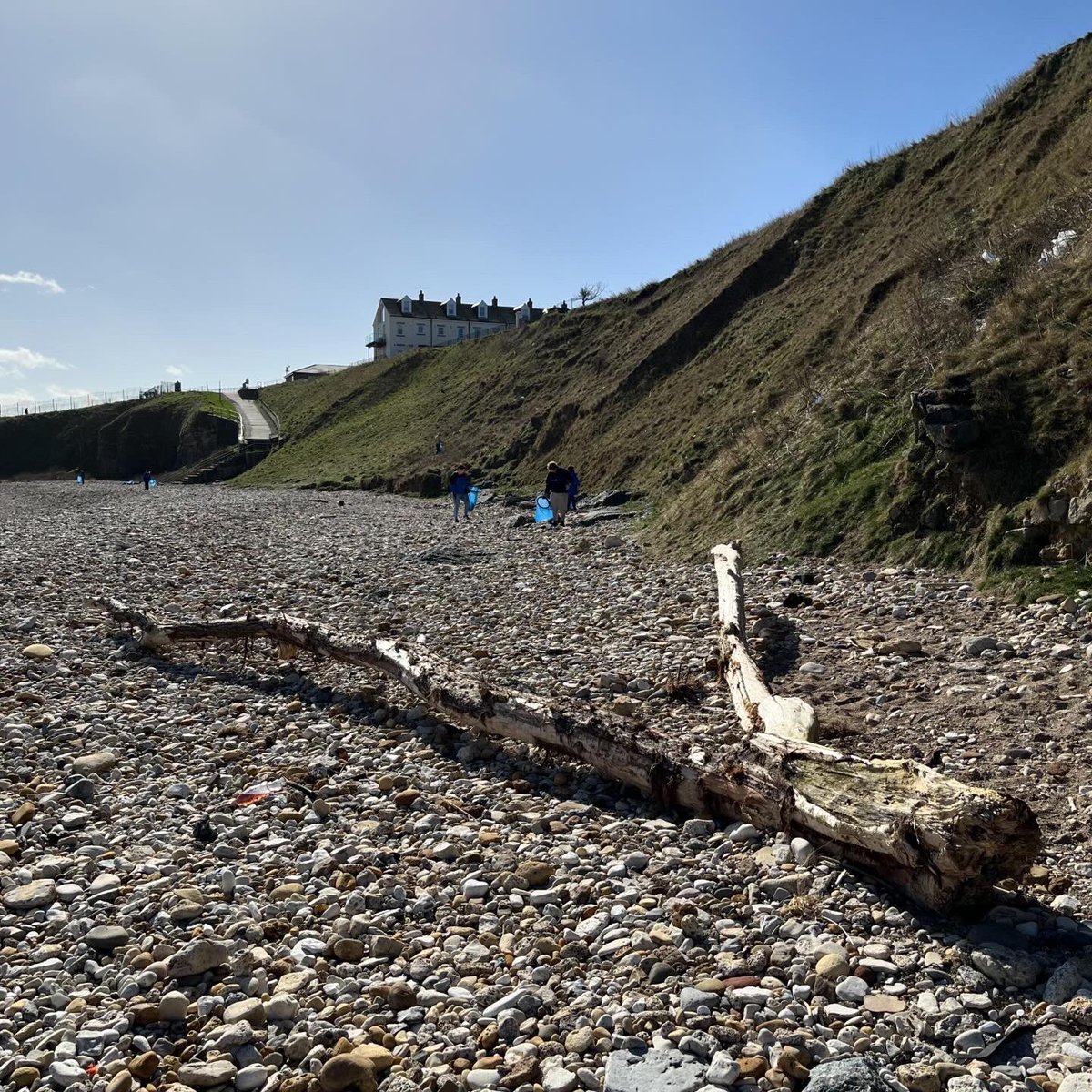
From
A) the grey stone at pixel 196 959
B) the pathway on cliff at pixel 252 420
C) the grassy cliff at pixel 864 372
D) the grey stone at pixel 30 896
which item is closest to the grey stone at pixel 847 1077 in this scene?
the grey stone at pixel 196 959

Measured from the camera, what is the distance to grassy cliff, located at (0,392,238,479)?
324 ft

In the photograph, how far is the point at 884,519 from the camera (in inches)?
570

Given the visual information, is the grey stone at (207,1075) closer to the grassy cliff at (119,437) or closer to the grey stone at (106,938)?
the grey stone at (106,938)

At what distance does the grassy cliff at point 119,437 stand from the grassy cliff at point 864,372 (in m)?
41.9

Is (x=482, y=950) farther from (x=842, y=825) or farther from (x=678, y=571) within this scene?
(x=678, y=571)

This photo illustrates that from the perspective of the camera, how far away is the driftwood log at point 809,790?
15.9 feet

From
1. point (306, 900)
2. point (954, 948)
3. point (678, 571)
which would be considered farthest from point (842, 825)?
point (678, 571)

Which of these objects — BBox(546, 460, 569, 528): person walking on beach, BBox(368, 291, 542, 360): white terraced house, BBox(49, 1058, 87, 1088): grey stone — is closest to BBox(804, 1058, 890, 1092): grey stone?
BBox(49, 1058, 87, 1088): grey stone

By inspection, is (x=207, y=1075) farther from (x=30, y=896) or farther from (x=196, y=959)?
(x=30, y=896)

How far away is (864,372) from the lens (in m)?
20.0

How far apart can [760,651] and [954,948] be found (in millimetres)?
6462

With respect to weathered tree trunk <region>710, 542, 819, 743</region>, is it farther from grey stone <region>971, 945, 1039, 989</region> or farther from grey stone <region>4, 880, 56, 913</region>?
grey stone <region>4, 880, 56, 913</region>

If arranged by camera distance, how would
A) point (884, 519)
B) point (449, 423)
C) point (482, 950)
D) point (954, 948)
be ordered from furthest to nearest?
point (449, 423) < point (884, 519) < point (482, 950) < point (954, 948)

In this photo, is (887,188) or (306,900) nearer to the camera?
(306,900)
